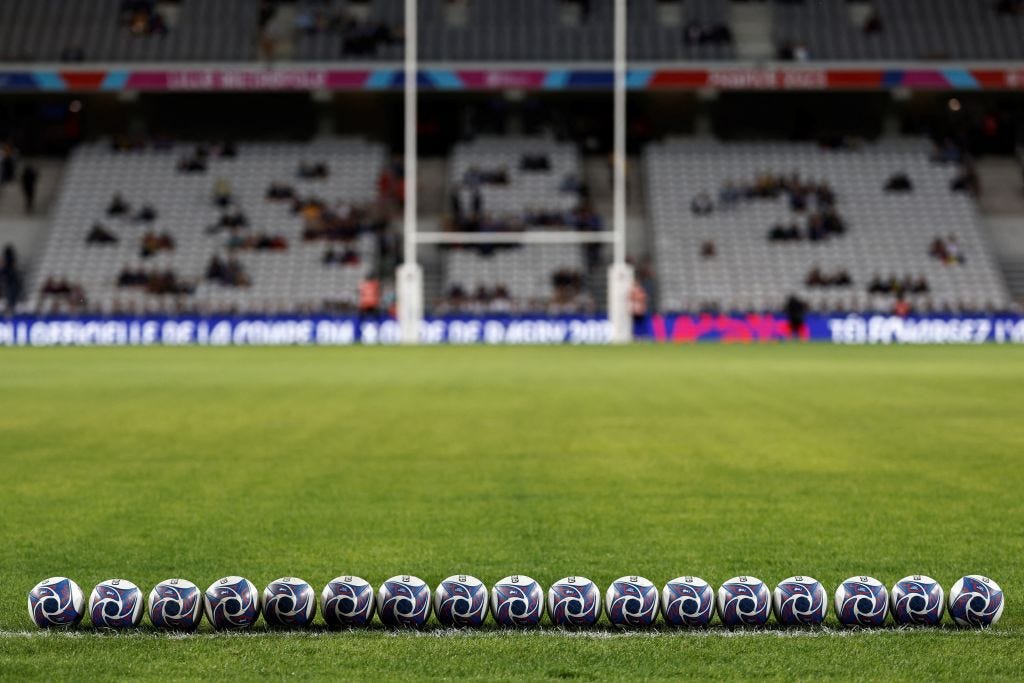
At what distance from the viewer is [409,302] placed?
3162 cm

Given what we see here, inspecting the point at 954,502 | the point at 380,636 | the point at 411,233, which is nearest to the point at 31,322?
the point at 411,233

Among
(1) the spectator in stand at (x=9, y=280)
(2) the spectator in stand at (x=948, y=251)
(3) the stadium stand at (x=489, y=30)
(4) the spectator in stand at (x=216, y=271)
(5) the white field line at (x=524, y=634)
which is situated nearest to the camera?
(5) the white field line at (x=524, y=634)

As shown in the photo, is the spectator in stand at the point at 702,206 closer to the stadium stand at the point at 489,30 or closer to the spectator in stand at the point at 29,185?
the stadium stand at the point at 489,30

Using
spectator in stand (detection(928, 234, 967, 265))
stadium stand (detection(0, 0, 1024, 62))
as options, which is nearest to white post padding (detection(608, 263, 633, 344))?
spectator in stand (detection(928, 234, 967, 265))

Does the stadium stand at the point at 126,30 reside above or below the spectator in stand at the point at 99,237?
above

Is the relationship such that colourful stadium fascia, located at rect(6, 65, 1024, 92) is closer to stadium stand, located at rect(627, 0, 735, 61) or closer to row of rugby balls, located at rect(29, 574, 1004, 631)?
stadium stand, located at rect(627, 0, 735, 61)

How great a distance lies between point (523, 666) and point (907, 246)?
120ft

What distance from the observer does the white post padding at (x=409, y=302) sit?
103 ft

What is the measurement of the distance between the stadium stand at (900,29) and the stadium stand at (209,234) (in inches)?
486

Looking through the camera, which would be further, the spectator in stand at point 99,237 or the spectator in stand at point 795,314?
the spectator in stand at point 99,237

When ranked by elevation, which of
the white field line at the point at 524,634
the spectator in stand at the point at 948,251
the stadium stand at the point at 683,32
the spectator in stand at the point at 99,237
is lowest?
the white field line at the point at 524,634

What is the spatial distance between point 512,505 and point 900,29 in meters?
38.3

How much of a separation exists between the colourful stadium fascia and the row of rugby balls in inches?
1416

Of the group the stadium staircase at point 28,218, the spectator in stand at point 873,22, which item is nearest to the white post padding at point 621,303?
the stadium staircase at point 28,218
